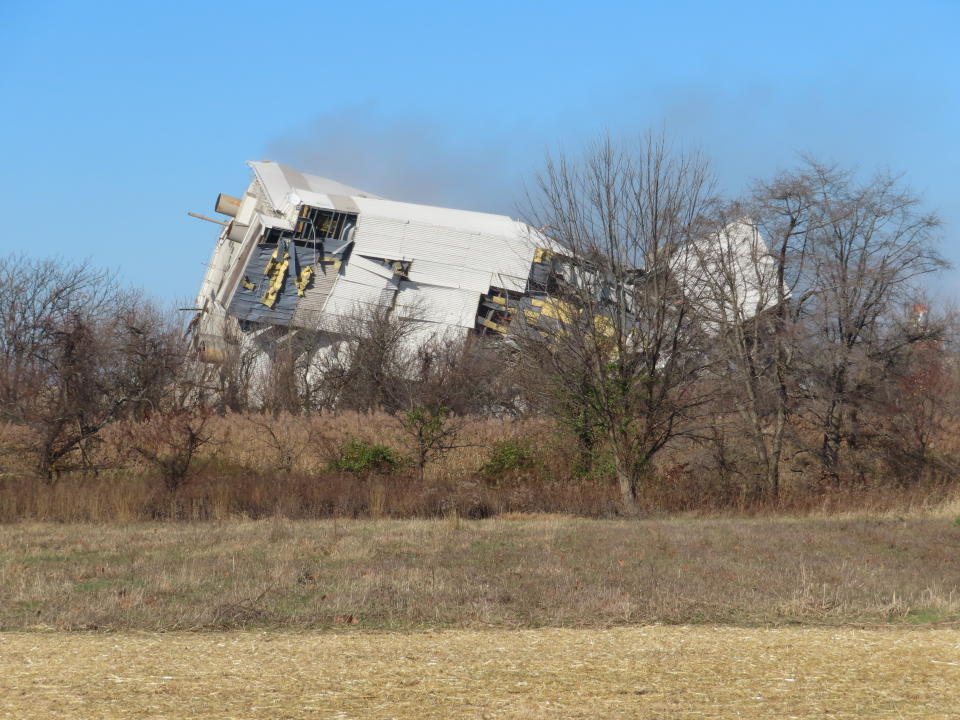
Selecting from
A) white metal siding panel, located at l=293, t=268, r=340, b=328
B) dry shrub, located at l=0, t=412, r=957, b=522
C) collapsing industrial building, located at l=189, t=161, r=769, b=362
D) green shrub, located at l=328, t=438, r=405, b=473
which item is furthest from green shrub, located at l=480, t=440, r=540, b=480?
white metal siding panel, located at l=293, t=268, r=340, b=328

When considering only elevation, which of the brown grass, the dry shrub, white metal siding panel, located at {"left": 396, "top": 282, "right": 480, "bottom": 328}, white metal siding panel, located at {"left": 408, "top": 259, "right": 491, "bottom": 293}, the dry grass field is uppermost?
white metal siding panel, located at {"left": 408, "top": 259, "right": 491, "bottom": 293}

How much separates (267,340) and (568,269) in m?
33.6

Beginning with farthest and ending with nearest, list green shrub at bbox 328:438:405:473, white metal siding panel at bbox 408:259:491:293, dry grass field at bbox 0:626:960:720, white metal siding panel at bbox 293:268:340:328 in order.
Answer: white metal siding panel at bbox 408:259:491:293 < white metal siding panel at bbox 293:268:340:328 < green shrub at bbox 328:438:405:473 < dry grass field at bbox 0:626:960:720

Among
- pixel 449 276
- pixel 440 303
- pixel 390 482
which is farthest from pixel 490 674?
pixel 449 276

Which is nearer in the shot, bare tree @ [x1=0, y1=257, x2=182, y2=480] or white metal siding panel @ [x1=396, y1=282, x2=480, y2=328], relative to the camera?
Answer: bare tree @ [x1=0, y1=257, x2=182, y2=480]

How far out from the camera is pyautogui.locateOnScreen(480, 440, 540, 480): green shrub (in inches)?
1138

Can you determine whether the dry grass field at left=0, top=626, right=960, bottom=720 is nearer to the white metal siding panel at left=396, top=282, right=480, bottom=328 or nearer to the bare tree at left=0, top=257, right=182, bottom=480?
the bare tree at left=0, top=257, right=182, bottom=480

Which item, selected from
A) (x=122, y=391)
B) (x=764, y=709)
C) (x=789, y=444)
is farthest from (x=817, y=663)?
(x=122, y=391)

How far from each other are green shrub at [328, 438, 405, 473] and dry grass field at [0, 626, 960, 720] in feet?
59.2

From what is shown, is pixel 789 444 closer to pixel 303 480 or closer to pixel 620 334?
pixel 620 334

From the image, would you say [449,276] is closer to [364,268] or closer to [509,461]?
[364,268]

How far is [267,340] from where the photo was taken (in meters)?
54.0

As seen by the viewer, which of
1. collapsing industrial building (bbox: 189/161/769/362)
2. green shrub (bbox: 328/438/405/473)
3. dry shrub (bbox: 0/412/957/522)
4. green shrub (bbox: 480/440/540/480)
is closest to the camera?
dry shrub (bbox: 0/412/957/522)

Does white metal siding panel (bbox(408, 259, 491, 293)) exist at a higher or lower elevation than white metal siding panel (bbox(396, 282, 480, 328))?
higher
